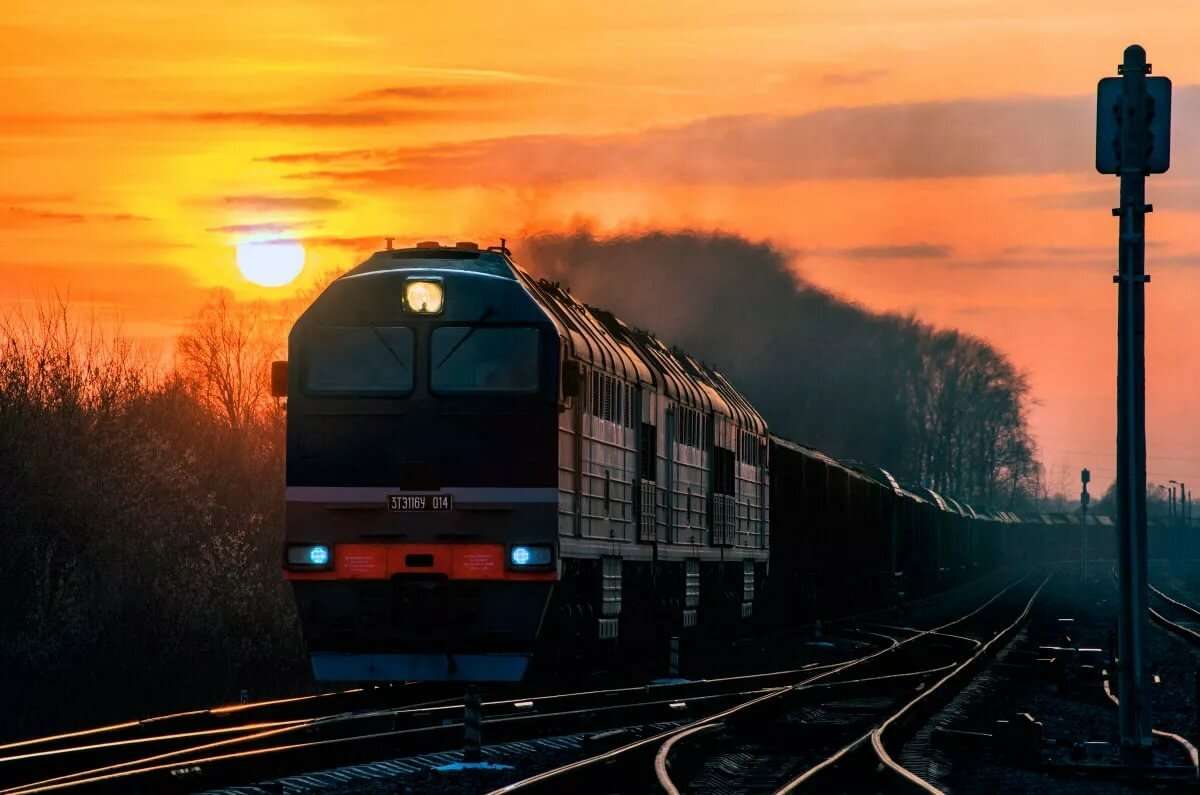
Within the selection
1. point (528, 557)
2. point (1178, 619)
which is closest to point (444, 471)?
point (528, 557)

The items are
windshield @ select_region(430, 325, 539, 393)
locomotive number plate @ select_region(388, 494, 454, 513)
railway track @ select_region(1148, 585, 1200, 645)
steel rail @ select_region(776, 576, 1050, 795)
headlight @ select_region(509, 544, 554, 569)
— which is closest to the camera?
steel rail @ select_region(776, 576, 1050, 795)

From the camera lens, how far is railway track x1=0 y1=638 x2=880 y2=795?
38.0 ft

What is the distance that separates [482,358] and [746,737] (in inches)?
159

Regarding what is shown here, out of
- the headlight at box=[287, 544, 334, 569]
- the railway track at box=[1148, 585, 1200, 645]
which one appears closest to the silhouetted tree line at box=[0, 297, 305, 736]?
the headlight at box=[287, 544, 334, 569]

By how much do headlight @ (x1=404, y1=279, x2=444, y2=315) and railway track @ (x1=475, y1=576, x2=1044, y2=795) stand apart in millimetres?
4251

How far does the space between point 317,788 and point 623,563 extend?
8.69 metres

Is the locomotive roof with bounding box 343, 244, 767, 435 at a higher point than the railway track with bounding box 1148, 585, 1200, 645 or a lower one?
higher

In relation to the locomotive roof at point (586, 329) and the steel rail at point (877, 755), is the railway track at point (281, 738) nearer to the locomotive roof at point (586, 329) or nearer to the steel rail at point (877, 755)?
the steel rail at point (877, 755)

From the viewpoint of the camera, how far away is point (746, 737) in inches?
626

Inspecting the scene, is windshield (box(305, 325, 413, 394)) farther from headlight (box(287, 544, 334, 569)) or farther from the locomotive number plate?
headlight (box(287, 544, 334, 569))

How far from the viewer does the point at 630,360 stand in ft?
68.7

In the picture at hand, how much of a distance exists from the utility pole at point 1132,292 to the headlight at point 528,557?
15.8ft

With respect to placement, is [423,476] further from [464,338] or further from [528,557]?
[464,338]

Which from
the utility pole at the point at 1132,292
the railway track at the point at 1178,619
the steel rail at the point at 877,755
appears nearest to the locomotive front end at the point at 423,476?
the steel rail at the point at 877,755
